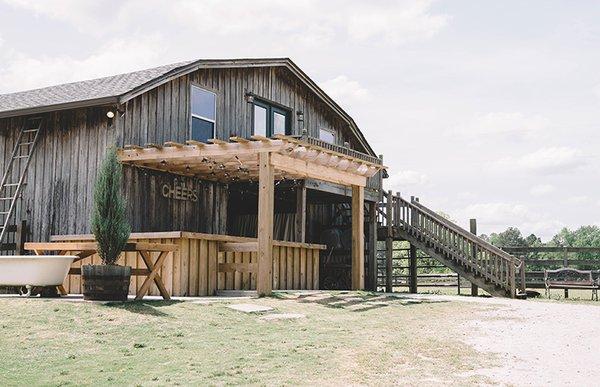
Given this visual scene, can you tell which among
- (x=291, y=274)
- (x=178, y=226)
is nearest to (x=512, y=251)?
(x=291, y=274)

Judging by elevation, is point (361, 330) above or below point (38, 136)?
below

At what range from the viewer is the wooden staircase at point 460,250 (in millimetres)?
18219

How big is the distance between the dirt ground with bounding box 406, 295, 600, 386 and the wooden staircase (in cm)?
365

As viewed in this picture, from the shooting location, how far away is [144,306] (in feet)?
35.1

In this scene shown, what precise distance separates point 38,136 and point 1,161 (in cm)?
154

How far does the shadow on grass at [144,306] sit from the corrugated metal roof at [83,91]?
5.25 metres

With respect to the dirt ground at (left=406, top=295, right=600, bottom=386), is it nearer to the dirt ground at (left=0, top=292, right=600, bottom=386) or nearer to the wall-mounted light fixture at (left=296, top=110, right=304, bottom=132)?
the dirt ground at (left=0, top=292, right=600, bottom=386)

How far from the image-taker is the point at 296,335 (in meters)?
9.23

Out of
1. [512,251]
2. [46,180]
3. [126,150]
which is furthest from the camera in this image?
[512,251]

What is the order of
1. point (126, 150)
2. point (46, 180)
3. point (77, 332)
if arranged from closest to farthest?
point (77, 332) < point (126, 150) < point (46, 180)

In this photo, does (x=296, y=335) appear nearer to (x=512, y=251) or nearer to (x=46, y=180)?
(x=46, y=180)

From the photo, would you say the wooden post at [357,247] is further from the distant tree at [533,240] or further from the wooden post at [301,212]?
the distant tree at [533,240]

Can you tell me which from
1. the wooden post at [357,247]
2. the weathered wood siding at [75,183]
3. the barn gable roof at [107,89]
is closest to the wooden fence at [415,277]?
the wooden post at [357,247]

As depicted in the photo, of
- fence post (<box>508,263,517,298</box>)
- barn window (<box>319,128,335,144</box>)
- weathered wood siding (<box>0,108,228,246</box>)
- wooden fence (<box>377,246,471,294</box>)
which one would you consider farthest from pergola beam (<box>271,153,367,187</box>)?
wooden fence (<box>377,246,471,294</box>)
